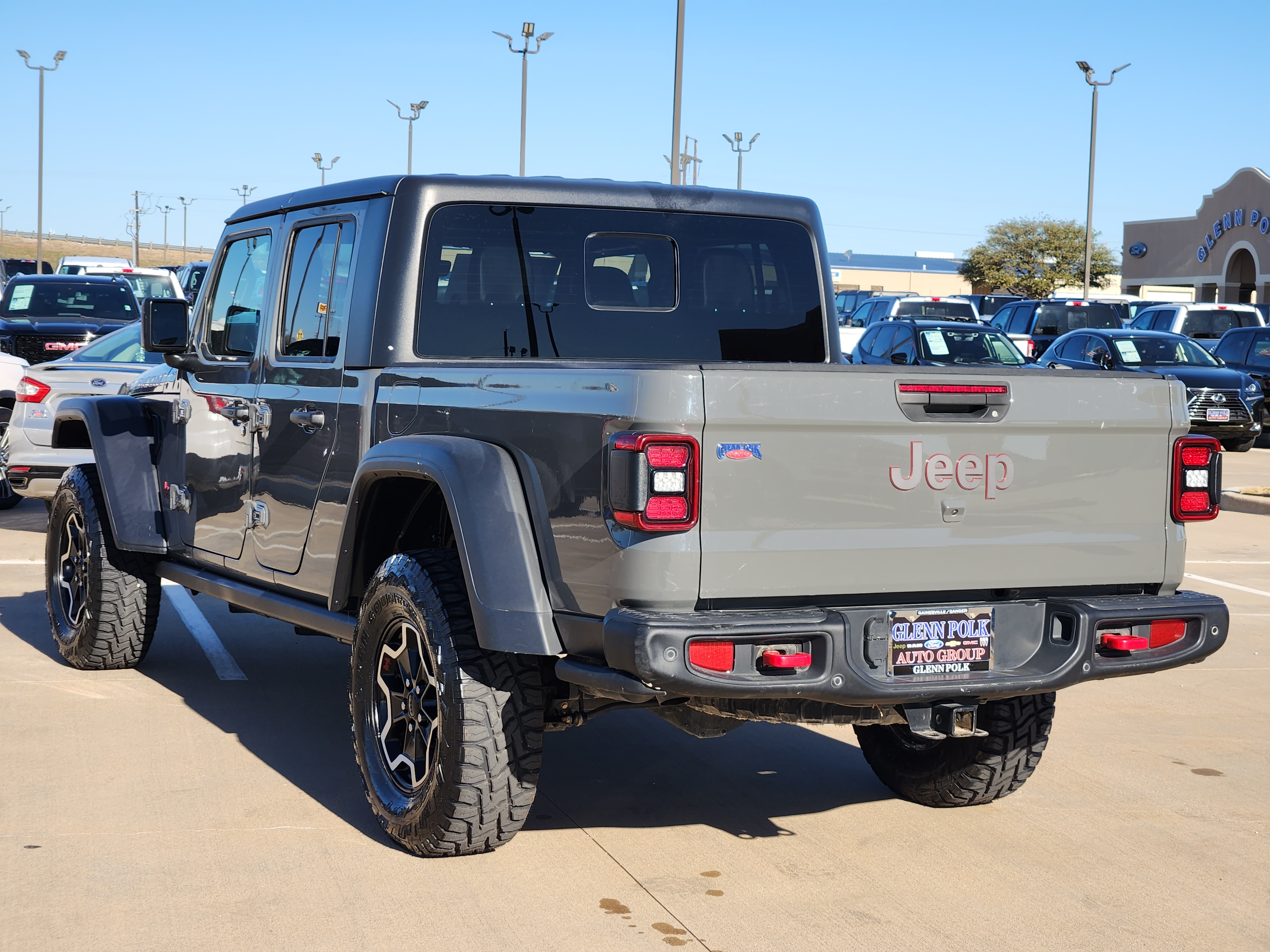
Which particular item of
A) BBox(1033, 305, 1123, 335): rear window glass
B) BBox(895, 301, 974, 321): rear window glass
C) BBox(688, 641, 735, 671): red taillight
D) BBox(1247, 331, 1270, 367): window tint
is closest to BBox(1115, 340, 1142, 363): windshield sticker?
BBox(1247, 331, 1270, 367): window tint

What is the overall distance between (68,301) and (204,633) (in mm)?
11670

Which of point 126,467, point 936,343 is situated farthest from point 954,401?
point 936,343

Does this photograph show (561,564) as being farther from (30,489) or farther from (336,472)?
(30,489)

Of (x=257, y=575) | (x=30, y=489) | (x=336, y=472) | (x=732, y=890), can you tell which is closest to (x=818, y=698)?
(x=732, y=890)

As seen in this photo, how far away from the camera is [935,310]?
95.7ft

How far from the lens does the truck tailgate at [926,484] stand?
12.8 feet

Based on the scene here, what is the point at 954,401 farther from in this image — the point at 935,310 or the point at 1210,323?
the point at 935,310

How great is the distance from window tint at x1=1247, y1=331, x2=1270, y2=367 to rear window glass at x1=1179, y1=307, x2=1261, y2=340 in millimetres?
4222

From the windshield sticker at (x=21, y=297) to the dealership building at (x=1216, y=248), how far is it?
4106 centimetres

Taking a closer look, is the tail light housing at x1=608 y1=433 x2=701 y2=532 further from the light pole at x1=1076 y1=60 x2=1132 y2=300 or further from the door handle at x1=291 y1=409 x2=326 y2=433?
the light pole at x1=1076 y1=60 x2=1132 y2=300

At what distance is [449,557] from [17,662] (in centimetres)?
368

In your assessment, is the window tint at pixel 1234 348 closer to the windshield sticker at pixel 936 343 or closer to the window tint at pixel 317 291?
the windshield sticker at pixel 936 343

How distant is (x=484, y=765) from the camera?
436cm

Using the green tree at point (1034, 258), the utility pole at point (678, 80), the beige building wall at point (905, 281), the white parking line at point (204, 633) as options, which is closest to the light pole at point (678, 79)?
the utility pole at point (678, 80)
